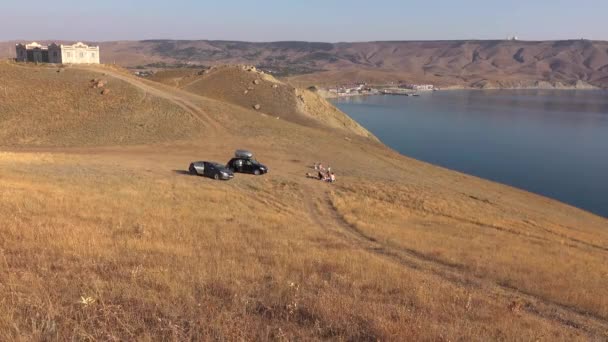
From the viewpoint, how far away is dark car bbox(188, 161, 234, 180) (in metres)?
35.8

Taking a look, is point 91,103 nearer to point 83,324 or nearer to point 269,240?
point 269,240

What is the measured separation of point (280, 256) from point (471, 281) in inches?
246

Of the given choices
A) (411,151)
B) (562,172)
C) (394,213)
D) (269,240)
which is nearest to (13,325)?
(269,240)

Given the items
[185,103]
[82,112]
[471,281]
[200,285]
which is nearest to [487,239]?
[471,281]

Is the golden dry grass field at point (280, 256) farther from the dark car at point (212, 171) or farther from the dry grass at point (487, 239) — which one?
the dark car at point (212, 171)

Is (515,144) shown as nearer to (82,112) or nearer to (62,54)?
(82,112)

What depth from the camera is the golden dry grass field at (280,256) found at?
725cm

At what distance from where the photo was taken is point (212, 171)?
36156 mm

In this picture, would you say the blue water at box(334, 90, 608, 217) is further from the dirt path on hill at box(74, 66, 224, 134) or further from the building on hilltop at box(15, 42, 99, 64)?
the building on hilltop at box(15, 42, 99, 64)

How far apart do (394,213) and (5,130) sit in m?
50.3

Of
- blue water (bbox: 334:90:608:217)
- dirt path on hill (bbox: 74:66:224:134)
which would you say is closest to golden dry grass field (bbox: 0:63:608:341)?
dirt path on hill (bbox: 74:66:224:134)

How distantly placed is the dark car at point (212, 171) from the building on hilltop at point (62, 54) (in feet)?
216

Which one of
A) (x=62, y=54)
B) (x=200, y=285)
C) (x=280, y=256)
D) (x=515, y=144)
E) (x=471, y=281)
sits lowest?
(x=515, y=144)

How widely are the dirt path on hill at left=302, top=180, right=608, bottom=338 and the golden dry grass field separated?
0.09 m
